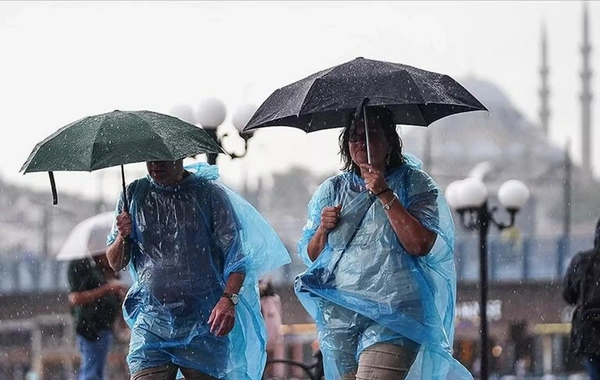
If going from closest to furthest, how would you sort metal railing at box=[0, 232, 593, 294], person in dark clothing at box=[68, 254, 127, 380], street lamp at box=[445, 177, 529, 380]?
person in dark clothing at box=[68, 254, 127, 380]
street lamp at box=[445, 177, 529, 380]
metal railing at box=[0, 232, 593, 294]

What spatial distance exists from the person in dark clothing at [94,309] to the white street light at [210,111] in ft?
4.41

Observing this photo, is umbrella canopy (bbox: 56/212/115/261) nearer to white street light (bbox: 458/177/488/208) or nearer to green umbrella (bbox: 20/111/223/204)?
green umbrella (bbox: 20/111/223/204)

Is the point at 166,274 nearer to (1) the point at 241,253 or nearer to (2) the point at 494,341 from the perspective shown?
(1) the point at 241,253

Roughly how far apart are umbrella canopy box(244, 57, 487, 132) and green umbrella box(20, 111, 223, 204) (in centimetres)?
30

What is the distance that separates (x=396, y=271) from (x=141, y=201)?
1053 millimetres

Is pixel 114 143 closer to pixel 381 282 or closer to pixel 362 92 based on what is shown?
pixel 362 92

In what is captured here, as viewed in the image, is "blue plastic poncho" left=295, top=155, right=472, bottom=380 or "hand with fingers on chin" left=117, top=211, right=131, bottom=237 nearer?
"blue plastic poncho" left=295, top=155, right=472, bottom=380

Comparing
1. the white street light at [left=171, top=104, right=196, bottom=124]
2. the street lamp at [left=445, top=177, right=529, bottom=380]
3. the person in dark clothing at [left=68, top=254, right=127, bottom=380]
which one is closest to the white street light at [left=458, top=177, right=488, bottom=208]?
the street lamp at [left=445, top=177, right=529, bottom=380]

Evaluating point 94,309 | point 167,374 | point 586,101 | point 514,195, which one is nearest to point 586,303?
point 94,309

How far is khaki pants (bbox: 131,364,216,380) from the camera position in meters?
4.53

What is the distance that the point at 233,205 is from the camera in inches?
193

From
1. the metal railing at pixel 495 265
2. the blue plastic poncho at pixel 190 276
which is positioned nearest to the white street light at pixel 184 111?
the blue plastic poncho at pixel 190 276

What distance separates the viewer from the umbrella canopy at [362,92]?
4398mm

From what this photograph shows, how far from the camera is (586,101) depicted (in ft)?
337
